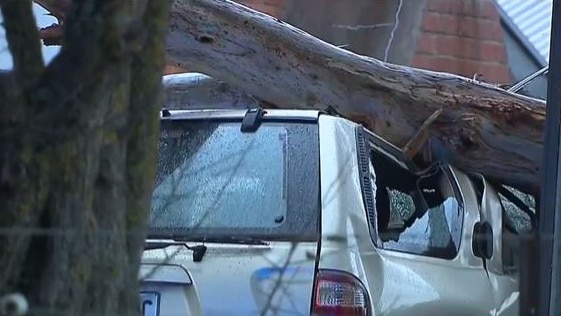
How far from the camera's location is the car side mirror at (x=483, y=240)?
6289mm

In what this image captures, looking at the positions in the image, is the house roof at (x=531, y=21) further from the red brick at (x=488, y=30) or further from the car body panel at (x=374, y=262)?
the car body panel at (x=374, y=262)

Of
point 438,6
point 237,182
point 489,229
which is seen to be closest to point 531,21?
point 438,6

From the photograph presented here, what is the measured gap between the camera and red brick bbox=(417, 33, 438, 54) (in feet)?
41.5

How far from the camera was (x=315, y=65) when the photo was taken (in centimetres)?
702

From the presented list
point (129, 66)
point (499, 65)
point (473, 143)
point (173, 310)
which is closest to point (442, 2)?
point (499, 65)

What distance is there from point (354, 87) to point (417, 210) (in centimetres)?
91

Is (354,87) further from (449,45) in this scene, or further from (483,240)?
(449,45)

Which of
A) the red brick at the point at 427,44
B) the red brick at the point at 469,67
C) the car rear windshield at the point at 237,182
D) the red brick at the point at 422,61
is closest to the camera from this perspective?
the car rear windshield at the point at 237,182

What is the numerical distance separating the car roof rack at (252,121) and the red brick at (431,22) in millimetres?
7441

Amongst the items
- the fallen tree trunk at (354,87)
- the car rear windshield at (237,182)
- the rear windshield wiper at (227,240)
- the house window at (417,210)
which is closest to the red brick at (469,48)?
the fallen tree trunk at (354,87)

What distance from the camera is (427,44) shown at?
500 inches

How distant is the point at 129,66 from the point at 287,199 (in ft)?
5.86

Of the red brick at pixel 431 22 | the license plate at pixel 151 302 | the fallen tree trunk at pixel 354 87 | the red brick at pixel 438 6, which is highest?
the red brick at pixel 438 6

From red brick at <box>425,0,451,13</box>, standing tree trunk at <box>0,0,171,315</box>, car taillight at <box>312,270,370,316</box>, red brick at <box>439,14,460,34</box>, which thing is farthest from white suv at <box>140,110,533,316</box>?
red brick at <box>439,14,460,34</box>
